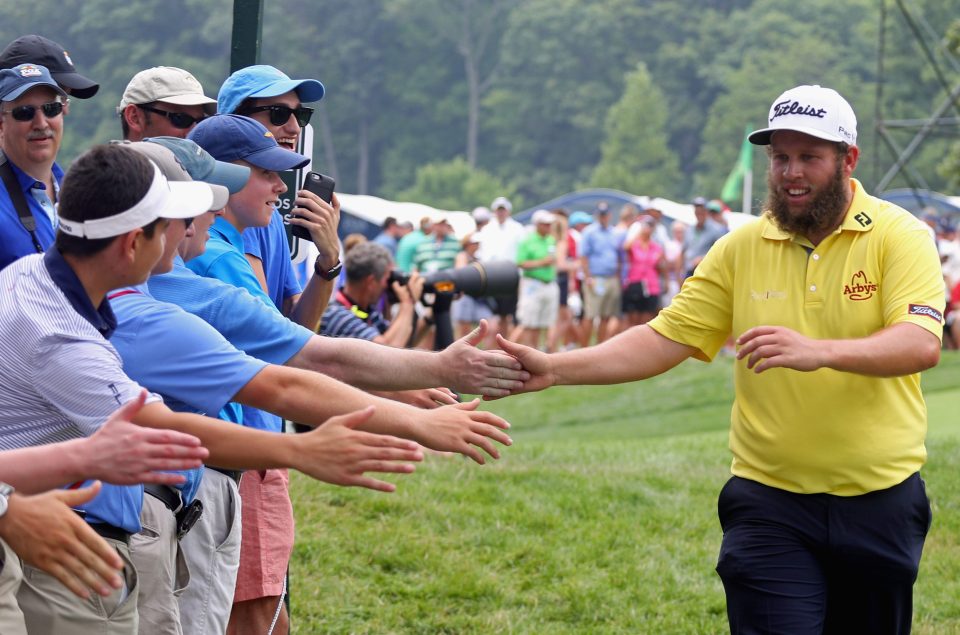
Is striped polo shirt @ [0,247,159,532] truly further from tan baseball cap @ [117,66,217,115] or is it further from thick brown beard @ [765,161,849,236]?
thick brown beard @ [765,161,849,236]

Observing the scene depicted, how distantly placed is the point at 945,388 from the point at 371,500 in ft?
32.2

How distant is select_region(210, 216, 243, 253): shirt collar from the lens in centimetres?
443

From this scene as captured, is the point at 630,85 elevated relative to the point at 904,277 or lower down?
lower down

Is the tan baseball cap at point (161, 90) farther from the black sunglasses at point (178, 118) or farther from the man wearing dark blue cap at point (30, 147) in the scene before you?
the man wearing dark blue cap at point (30, 147)

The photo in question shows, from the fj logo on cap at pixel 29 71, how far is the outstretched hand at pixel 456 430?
229 cm

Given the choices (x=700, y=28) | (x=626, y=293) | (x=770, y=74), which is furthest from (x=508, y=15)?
(x=626, y=293)

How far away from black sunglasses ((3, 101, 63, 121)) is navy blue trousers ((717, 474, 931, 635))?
290 cm

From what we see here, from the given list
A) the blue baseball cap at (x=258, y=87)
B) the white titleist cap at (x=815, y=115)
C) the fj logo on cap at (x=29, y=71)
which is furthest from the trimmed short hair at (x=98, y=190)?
the white titleist cap at (x=815, y=115)

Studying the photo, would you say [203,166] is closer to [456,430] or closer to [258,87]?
[258,87]

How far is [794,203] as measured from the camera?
4637 millimetres

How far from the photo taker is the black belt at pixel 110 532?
3.52 meters

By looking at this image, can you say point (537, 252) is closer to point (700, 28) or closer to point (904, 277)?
point (904, 277)

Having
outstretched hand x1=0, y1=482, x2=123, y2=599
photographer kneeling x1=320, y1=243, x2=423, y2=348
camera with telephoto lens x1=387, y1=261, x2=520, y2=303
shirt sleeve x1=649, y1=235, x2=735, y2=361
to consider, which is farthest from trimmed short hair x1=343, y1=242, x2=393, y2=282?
outstretched hand x1=0, y1=482, x2=123, y2=599

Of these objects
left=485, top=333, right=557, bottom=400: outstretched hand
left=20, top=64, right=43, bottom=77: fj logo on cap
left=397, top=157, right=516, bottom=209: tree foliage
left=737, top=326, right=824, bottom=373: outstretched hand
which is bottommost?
left=397, top=157, right=516, bottom=209: tree foliage
